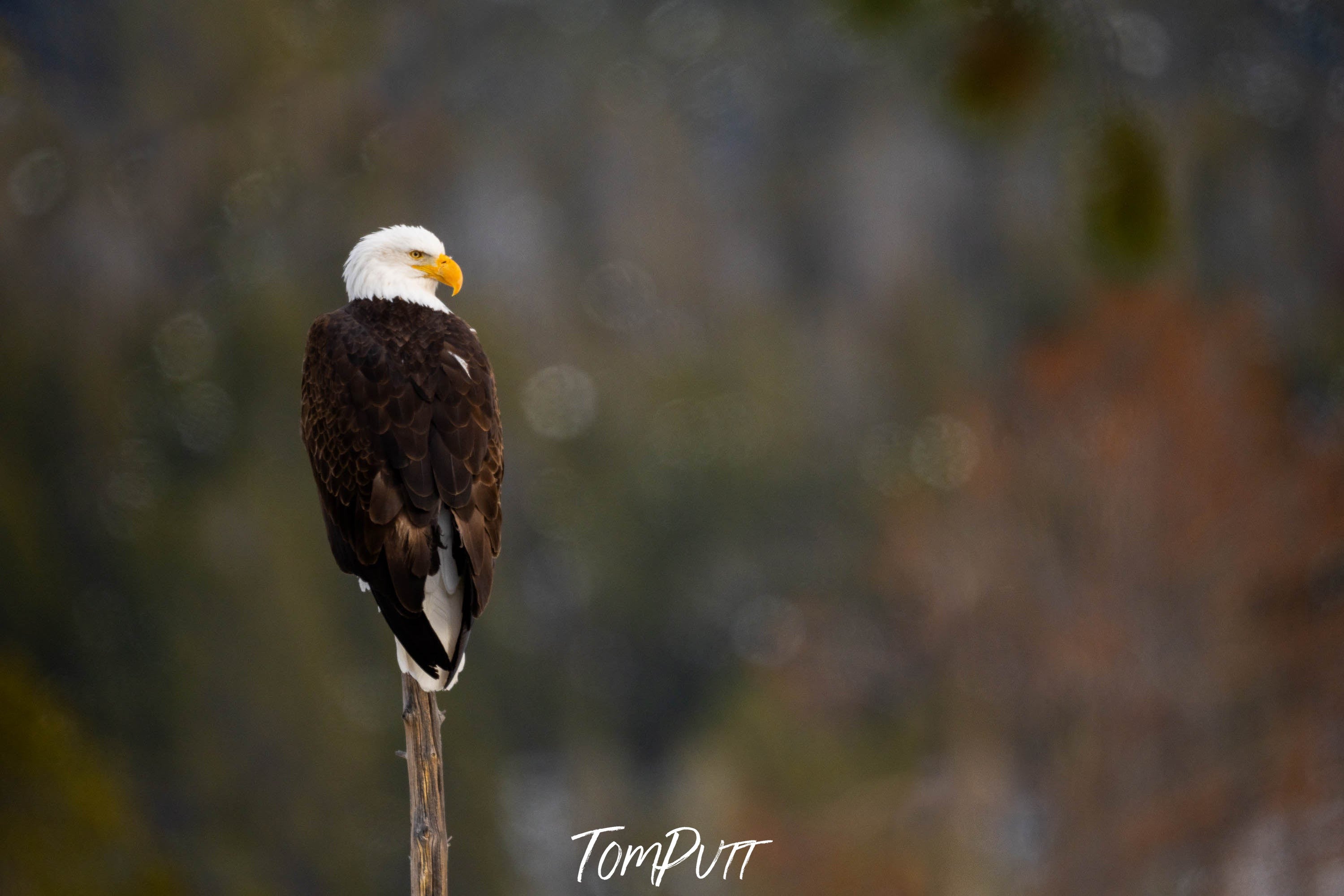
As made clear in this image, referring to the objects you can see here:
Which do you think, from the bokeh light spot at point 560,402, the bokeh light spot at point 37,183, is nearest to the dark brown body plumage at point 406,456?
the bokeh light spot at point 560,402

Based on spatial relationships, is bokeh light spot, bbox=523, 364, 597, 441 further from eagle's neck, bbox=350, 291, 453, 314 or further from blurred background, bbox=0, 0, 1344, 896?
eagle's neck, bbox=350, 291, 453, 314

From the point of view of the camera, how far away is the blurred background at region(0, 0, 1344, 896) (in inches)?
369

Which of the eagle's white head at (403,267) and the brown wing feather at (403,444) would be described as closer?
the brown wing feather at (403,444)

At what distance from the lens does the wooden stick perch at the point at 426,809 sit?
8.01 feet

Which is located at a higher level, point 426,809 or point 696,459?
point 696,459

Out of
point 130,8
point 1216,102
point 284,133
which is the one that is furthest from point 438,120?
point 1216,102

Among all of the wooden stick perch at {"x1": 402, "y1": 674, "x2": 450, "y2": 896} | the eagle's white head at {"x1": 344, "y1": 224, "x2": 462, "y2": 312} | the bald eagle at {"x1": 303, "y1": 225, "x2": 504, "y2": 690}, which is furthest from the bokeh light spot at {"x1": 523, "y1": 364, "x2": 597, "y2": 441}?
the wooden stick perch at {"x1": 402, "y1": 674, "x2": 450, "y2": 896}

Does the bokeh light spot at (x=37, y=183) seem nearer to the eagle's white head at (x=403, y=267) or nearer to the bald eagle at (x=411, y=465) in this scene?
the eagle's white head at (x=403, y=267)

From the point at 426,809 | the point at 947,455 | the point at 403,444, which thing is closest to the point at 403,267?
the point at 403,444

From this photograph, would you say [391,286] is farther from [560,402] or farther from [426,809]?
[560,402]

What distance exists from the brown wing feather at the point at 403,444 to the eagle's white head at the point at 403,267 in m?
0.19

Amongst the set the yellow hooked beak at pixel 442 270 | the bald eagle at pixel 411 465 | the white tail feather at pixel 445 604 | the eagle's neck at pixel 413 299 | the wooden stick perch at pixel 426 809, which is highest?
the yellow hooked beak at pixel 442 270

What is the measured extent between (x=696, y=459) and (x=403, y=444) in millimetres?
10471

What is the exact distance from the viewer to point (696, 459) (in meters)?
13.1
